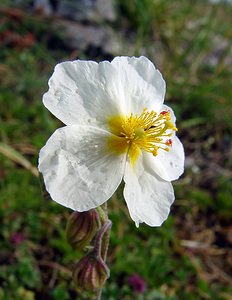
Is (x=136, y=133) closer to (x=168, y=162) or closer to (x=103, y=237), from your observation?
(x=168, y=162)

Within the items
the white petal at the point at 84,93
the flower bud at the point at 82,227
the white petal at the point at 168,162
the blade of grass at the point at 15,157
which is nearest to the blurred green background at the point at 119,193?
the blade of grass at the point at 15,157

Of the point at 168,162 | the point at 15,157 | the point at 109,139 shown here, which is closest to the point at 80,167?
the point at 109,139

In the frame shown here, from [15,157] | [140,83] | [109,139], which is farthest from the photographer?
[15,157]

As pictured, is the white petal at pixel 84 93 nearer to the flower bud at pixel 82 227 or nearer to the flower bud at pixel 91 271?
the flower bud at pixel 82 227

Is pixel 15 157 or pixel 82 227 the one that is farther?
pixel 15 157

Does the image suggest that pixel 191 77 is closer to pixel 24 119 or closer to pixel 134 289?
pixel 24 119
